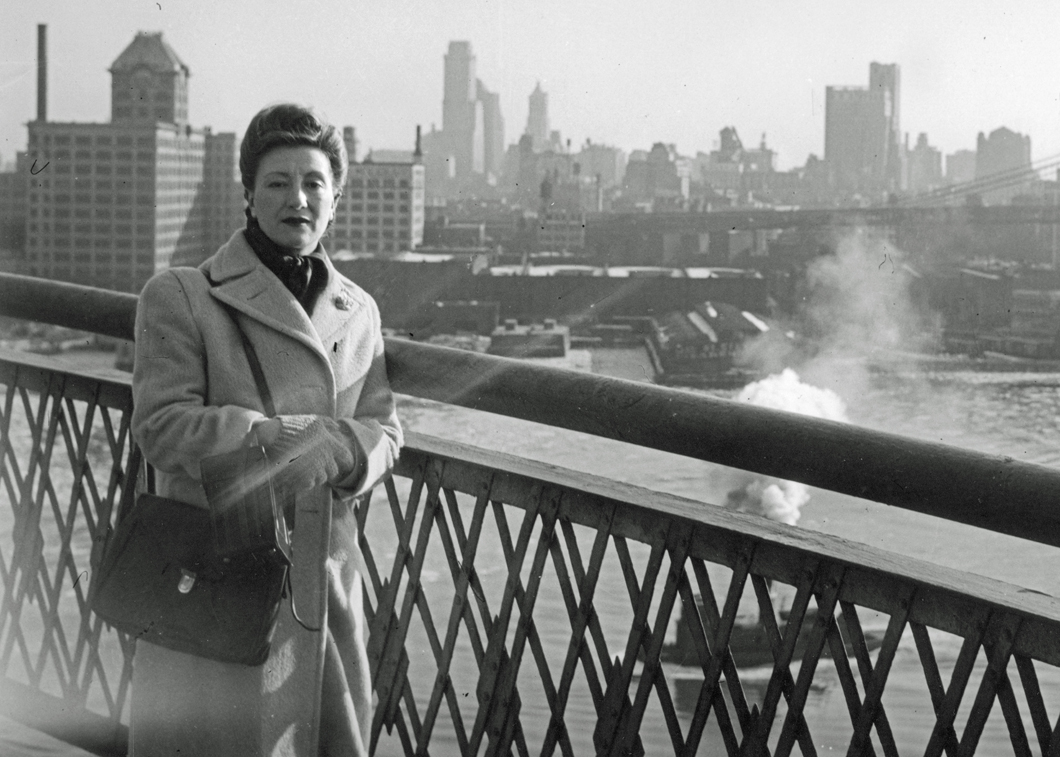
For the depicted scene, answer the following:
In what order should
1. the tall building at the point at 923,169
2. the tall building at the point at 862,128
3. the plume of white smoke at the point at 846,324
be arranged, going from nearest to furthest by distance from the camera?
the plume of white smoke at the point at 846,324, the tall building at the point at 862,128, the tall building at the point at 923,169

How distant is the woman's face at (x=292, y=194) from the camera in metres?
1.56

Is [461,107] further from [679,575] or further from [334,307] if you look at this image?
[679,575]

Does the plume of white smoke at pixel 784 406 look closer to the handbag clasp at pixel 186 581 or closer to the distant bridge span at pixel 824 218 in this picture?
the distant bridge span at pixel 824 218

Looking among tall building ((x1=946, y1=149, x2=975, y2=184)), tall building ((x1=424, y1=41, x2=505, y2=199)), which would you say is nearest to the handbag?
tall building ((x1=946, y1=149, x2=975, y2=184))

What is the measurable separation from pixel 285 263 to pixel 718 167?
29.8ft

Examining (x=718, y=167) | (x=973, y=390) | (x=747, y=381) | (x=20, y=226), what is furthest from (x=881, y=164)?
(x=20, y=226)

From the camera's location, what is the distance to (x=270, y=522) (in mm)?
1451

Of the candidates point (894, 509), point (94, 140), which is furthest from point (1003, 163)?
point (94, 140)

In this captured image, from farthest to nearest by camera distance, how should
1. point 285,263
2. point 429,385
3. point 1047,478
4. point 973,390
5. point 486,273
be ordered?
1. point 486,273
2. point 973,390
3. point 429,385
4. point 285,263
5. point 1047,478

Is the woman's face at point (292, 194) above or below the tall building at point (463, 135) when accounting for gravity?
below

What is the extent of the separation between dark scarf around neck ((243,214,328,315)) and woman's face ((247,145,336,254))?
0.04ft

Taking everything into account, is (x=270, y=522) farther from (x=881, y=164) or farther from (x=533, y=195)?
(x=533, y=195)

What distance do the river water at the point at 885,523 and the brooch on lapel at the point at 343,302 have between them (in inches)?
17.2

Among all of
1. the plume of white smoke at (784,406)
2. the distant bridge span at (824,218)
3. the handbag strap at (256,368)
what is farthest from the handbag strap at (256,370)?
the distant bridge span at (824,218)
